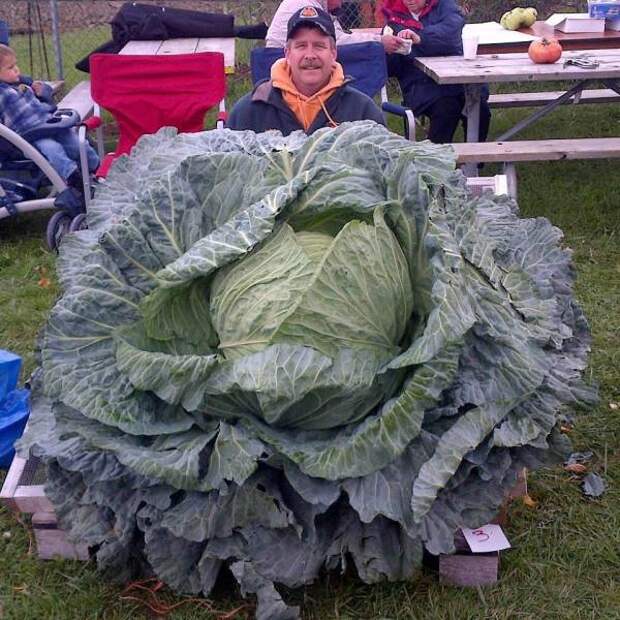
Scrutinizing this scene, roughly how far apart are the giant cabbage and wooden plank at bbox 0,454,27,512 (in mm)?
202

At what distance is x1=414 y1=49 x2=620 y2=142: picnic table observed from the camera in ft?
17.3

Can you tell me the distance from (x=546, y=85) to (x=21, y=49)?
8.47 m

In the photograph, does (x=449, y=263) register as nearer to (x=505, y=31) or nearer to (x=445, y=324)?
(x=445, y=324)

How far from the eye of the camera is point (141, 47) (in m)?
6.79

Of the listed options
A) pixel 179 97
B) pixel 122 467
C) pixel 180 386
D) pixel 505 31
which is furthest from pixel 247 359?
pixel 505 31

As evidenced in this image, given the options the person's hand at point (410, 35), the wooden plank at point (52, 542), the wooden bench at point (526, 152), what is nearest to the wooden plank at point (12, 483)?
the wooden plank at point (52, 542)

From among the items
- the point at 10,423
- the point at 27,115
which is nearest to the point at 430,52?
the point at 27,115

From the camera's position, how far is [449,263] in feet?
7.22

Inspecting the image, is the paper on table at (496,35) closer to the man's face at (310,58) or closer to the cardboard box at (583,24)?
the cardboard box at (583,24)

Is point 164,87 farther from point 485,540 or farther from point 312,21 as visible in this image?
point 485,540

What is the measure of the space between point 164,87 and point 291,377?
391 centimetres

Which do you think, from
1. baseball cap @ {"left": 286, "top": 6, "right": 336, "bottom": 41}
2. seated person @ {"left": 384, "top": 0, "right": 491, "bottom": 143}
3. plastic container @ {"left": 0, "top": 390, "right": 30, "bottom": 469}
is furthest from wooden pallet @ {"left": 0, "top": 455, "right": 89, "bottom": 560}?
seated person @ {"left": 384, "top": 0, "right": 491, "bottom": 143}

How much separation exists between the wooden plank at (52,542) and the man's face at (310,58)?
102 inches

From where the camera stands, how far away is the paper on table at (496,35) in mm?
6227
